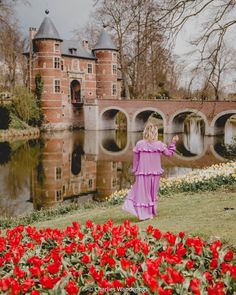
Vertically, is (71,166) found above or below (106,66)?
below

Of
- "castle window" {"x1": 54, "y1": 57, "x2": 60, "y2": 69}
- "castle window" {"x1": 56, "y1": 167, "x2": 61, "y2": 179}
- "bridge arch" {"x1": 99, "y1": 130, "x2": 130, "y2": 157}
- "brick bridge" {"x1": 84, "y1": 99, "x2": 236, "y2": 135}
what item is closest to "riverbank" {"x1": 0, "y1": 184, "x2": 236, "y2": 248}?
"castle window" {"x1": 56, "y1": 167, "x2": 61, "y2": 179}

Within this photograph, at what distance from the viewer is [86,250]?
406 cm

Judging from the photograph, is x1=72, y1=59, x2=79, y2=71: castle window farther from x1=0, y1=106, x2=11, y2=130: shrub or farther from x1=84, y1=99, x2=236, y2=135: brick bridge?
x1=0, y1=106, x2=11, y2=130: shrub

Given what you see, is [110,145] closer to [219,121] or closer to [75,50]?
→ [219,121]

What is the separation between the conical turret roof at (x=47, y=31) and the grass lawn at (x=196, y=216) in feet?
98.1

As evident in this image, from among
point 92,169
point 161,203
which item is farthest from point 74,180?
point 161,203

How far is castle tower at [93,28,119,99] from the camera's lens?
4012 cm

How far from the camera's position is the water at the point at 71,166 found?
14562 mm

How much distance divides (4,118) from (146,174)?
25.7 m

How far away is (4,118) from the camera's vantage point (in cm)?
3019

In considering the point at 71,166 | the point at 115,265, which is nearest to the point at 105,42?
the point at 71,166

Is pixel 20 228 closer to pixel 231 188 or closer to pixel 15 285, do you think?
pixel 15 285

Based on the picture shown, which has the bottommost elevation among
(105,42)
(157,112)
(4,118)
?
(4,118)

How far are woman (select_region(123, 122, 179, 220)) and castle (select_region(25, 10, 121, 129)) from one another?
1193 inches
